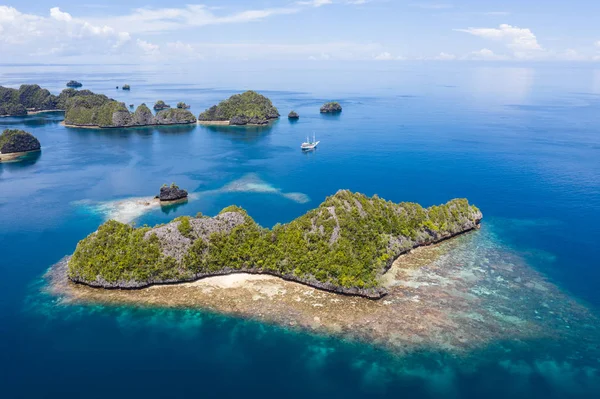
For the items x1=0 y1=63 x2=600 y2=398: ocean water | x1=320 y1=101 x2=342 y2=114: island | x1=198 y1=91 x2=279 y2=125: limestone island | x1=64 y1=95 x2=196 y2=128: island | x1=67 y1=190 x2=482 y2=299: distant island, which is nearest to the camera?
x1=0 y1=63 x2=600 y2=398: ocean water

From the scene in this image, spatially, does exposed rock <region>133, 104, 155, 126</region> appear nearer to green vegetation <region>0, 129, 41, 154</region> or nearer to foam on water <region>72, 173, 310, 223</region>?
green vegetation <region>0, 129, 41, 154</region>

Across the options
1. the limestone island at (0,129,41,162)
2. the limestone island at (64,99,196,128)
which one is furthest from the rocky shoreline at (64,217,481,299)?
the limestone island at (64,99,196,128)

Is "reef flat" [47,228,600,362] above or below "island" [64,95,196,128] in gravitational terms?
below

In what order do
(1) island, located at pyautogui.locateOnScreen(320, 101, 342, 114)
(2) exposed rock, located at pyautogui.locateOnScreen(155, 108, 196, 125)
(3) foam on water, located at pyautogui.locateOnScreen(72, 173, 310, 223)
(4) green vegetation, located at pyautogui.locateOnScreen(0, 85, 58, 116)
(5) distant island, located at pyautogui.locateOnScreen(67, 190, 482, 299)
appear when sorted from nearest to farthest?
(5) distant island, located at pyautogui.locateOnScreen(67, 190, 482, 299) → (3) foam on water, located at pyautogui.locateOnScreen(72, 173, 310, 223) → (2) exposed rock, located at pyautogui.locateOnScreen(155, 108, 196, 125) → (4) green vegetation, located at pyautogui.locateOnScreen(0, 85, 58, 116) → (1) island, located at pyautogui.locateOnScreen(320, 101, 342, 114)

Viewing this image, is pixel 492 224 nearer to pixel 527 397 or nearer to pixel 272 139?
pixel 527 397

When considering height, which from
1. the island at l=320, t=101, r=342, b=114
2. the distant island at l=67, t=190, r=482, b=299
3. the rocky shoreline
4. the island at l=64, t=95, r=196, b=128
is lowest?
the rocky shoreline

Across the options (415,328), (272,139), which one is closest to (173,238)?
(415,328)

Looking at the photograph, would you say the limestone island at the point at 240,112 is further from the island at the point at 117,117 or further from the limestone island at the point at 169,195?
the limestone island at the point at 169,195
